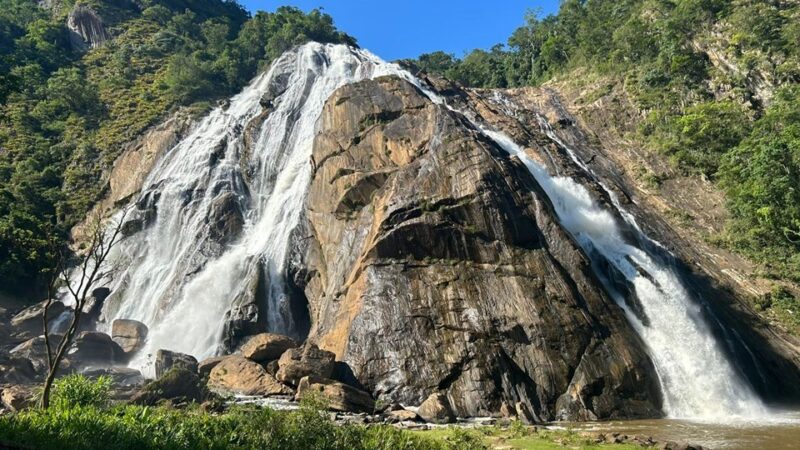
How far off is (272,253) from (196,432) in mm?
26998

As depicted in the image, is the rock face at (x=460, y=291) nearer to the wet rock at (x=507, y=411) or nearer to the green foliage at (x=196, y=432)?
the wet rock at (x=507, y=411)

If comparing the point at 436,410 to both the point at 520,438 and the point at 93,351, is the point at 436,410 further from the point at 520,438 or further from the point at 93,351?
the point at 93,351

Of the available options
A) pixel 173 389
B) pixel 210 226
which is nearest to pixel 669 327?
pixel 173 389

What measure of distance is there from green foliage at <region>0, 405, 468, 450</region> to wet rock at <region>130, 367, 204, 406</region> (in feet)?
27.4

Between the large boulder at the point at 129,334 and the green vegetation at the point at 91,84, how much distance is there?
10225 mm

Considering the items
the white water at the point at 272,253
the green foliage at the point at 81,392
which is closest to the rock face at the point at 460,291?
the white water at the point at 272,253

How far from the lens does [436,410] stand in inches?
842

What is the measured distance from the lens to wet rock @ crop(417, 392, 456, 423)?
2100 centimetres

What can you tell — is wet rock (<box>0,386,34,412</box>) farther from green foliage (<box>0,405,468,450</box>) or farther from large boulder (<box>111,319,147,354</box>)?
large boulder (<box>111,319,147,354</box>)

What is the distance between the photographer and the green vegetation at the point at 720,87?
1496 inches

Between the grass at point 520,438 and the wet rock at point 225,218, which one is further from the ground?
the wet rock at point 225,218

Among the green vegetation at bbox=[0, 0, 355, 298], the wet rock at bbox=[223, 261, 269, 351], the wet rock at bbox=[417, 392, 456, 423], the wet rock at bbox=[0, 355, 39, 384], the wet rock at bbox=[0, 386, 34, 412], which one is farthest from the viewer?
the green vegetation at bbox=[0, 0, 355, 298]

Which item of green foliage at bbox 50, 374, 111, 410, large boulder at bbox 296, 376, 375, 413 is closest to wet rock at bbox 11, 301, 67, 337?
large boulder at bbox 296, 376, 375, 413

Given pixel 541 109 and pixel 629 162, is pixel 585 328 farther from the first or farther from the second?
pixel 541 109
